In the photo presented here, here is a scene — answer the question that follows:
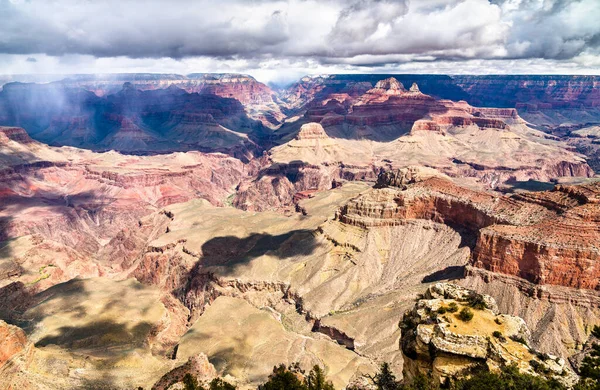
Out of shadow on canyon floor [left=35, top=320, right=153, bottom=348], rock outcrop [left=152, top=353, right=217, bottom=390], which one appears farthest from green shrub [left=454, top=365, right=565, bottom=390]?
shadow on canyon floor [left=35, top=320, right=153, bottom=348]

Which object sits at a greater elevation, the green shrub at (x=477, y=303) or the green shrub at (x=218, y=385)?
the green shrub at (x=477, y=303)

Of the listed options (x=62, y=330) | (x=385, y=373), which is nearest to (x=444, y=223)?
(x=385, y=373)

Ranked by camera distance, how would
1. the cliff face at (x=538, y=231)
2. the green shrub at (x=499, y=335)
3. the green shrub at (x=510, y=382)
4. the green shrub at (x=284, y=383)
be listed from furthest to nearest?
the cliff face at (x=538, y=231)
the green shrub at (x=284, y=383)
the green shrub at (x=499, y=335)
the green shrub at (x=510, y=382)

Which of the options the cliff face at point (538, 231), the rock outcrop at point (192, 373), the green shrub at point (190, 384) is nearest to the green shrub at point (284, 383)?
the green shrub at point (190, 384)

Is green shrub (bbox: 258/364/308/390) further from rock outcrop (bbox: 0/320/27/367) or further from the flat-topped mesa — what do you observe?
rock outcrop (bbox: 0/320/27/367)

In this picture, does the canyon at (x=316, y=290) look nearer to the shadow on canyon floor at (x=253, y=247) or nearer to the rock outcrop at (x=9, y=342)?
the rock outcrop at (x=9, y=342)

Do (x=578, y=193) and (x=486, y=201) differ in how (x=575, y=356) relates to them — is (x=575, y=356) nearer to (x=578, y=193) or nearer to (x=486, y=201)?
(x=578, y=193)
